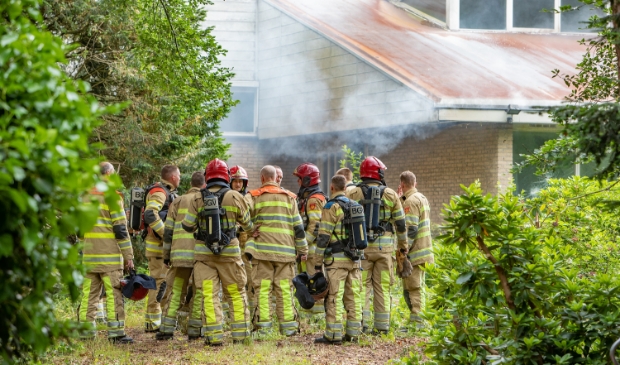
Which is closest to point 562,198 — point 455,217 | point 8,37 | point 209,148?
point 455,217

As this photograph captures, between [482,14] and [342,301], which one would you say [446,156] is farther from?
[342,301]

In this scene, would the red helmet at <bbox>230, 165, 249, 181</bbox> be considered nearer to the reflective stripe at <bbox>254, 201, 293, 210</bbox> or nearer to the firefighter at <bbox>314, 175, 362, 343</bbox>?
the reflective stripe at <bbox>254, 201, 293, 210</bbox>

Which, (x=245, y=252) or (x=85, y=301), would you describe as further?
(x=245, y=252)

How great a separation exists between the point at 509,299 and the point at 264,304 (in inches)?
162

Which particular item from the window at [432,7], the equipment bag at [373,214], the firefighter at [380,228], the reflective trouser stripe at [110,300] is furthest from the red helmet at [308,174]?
the window at [432,7]

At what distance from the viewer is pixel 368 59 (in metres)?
16.0

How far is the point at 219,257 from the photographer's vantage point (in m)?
8.48

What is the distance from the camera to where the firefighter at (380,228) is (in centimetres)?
916

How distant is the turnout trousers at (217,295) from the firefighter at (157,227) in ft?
3.13

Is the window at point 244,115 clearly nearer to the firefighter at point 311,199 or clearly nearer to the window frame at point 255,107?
the window frame at point 255,107

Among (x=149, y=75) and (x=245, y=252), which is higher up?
(x=149, y=75)

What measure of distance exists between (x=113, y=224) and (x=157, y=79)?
6.66 ft

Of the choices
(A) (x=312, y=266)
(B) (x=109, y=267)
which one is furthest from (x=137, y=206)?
(A) (x=312, y=266)

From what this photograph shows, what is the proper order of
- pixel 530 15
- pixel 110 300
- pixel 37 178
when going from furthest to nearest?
pixel 530 15 → pixel 110 300 → pixel 37 178
